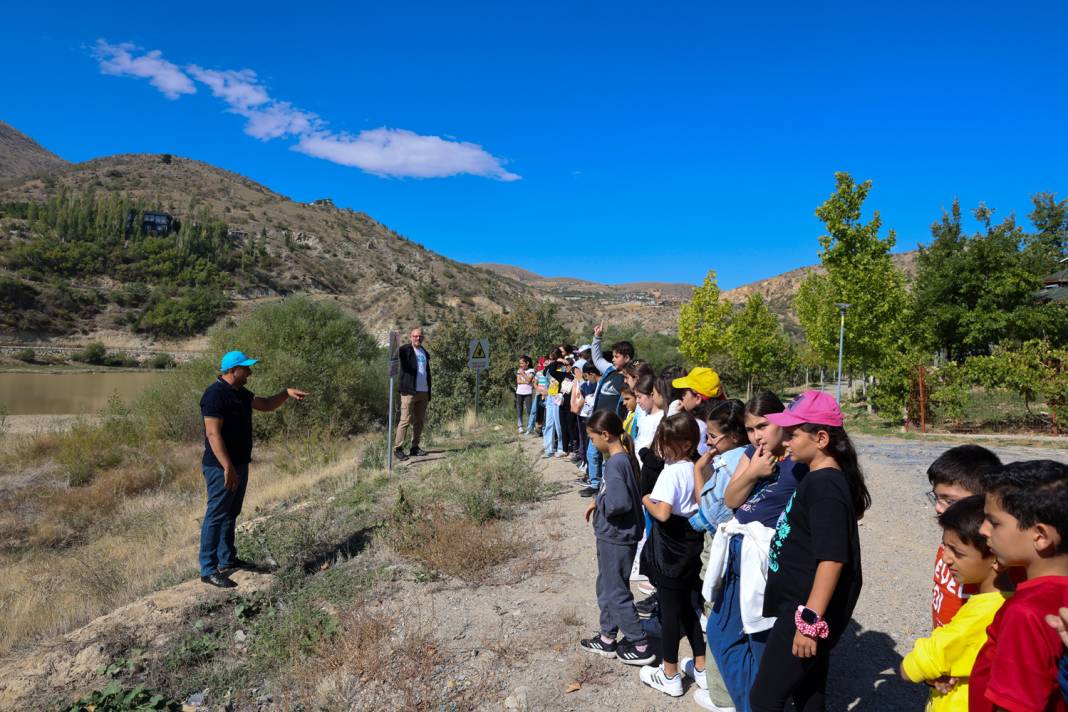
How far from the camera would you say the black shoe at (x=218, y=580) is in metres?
5.41

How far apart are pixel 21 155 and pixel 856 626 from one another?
183 m

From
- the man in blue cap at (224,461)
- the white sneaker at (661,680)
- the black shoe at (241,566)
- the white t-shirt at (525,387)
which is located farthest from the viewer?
the white t-shirt at (525,387)

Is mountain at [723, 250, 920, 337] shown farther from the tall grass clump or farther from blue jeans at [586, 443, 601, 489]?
blue jeans at [586, 443, 601, 489]

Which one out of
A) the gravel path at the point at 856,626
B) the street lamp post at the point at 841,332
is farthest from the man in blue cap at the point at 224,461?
the street lamp post at the point at 841,332

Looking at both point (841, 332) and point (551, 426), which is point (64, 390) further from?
point (841, 332)

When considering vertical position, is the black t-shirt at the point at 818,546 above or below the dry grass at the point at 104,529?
above

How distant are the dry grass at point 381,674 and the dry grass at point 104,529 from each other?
274 centimetres

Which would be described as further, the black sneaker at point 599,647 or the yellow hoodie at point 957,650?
the black sneaker at point 599,647

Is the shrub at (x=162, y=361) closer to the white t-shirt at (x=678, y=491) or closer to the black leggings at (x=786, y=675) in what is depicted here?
the white t-shirt at (x=678, y=491)

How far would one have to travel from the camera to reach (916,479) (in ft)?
29.1

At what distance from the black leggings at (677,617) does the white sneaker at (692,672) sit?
11cm

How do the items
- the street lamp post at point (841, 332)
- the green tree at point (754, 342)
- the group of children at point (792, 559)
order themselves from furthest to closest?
the green tree at point (754, 342) < the street lamp post at point (841, 332) < the group of children at point (792, 559)

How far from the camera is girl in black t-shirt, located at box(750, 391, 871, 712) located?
223 centimetres

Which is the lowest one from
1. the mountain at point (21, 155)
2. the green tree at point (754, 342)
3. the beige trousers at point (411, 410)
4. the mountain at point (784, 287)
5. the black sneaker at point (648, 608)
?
the black sneaker at point (648, 608)
